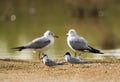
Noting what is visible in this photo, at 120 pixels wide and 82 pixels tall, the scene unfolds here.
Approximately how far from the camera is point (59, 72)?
14492mm

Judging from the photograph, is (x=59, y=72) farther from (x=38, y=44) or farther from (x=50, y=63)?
(x=38, y=44)

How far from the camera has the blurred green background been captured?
1056 inches

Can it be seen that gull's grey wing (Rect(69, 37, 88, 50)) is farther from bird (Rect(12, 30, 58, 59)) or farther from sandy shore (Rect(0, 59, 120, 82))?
bird (Rect(12, 30, 58, 59))

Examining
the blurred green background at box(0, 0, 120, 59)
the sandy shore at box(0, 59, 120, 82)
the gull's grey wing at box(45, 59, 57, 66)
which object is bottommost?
the sandy shore at box(0, 59, 120, 82)

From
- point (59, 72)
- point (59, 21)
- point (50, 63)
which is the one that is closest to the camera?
point (59, 72)

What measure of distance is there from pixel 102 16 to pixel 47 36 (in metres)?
28.8

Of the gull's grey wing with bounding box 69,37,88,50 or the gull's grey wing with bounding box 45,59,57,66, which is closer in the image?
the gull's grey wing with bounding box 45,59,57,66

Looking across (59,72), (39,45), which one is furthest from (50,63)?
(39,45)

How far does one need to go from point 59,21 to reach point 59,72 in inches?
1105

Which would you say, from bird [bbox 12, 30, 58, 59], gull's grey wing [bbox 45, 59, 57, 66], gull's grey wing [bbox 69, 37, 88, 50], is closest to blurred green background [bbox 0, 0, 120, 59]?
bird [bbox 12, 30, 58, 59]

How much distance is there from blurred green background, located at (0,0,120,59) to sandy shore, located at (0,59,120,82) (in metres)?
4.69

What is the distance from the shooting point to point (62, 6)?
54.0 metres

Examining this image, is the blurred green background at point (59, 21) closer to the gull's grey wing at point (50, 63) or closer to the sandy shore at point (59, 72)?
the sandy shore at point (59, 72)

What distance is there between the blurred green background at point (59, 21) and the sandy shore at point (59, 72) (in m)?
4.69
